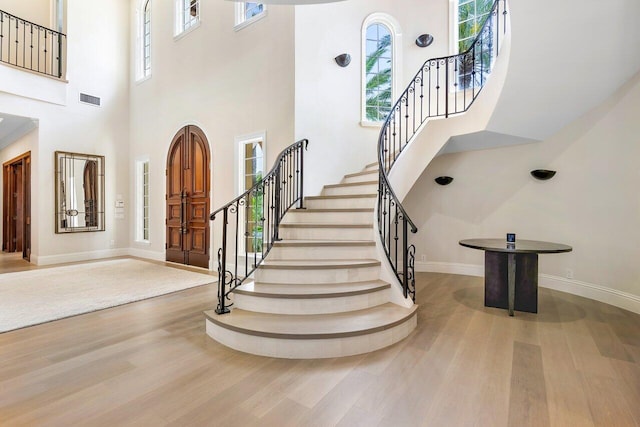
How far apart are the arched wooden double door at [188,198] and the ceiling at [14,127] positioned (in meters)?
2.83

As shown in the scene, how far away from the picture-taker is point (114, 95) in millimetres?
7781

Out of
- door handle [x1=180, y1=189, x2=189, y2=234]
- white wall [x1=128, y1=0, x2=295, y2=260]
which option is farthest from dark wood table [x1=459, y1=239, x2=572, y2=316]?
door handle [x1=180, y1=189, x2=189, y2=234]

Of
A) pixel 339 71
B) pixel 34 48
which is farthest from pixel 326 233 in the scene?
pixel 34 48

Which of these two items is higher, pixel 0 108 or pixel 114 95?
pixel 114 95

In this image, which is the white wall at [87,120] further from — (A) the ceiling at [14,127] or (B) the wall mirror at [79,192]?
(A) the ceiling at [14,127]

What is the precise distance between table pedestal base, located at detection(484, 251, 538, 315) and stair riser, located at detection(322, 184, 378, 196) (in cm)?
172

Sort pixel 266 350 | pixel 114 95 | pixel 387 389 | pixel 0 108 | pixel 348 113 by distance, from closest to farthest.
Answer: pixel 387 389
pixel 266 350
pixel 348 113
pixel 0 108
pixel 114 95

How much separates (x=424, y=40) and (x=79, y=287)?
6.99 meters

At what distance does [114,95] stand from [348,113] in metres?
5.95

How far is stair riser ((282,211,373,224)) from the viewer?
4172mm

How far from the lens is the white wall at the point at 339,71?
197 inches

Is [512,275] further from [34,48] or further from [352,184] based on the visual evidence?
[34,48]

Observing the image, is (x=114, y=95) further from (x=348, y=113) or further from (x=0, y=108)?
(x=348, y=113)

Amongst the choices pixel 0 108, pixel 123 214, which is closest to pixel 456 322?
pixel 123 214
